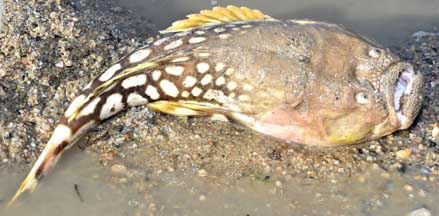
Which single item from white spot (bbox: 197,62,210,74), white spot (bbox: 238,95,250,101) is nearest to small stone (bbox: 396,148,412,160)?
white spot (bbox: 238,95,250,101)

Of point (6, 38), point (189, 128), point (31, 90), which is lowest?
point (189, 128)

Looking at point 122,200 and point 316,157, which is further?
point 316,157

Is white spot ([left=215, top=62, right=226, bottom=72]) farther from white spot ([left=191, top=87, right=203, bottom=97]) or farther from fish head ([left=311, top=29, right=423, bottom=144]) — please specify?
fish head ([left=311, top=29, right=423, bottom=144])

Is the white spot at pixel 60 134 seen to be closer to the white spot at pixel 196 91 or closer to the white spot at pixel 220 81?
the white spot at pixel 196 91

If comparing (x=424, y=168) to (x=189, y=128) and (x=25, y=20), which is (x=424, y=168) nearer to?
(x=189, y=128)

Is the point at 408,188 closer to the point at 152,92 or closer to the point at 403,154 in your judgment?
the point at 403,154

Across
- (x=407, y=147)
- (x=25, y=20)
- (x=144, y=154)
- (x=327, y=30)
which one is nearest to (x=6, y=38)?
(x=25, y=20)
